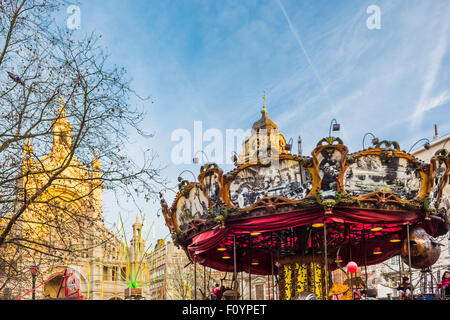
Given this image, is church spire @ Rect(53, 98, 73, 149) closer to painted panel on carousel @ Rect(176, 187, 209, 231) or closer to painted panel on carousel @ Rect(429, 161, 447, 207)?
painted panel on carousel @ Rect(176, 187, 209, 231)

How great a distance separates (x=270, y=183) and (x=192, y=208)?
2977 mm

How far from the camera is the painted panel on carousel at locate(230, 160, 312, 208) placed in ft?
44.1

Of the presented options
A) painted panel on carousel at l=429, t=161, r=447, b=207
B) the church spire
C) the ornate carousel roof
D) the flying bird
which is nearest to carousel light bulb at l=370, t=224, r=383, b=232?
the ornate carousel roof

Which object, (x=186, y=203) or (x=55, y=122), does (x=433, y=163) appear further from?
(x=55, y=122)

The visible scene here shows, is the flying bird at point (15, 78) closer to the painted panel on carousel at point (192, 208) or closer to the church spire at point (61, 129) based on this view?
the church spire at point (61, 129)

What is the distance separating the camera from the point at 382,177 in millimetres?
13523

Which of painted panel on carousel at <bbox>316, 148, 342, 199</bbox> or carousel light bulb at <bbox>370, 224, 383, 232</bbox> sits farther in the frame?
carousel light bulb at <bbox>370, 224, 383, 232</bbox>

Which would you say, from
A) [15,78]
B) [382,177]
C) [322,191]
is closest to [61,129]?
[15,78]

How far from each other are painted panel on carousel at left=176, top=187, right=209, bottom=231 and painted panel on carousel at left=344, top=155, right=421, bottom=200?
4.21 metres

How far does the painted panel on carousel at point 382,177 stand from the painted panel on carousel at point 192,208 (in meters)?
4.21

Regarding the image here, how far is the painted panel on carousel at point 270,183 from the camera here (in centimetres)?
1345

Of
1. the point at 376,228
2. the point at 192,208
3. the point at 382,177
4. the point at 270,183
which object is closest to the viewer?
the point at 382,177

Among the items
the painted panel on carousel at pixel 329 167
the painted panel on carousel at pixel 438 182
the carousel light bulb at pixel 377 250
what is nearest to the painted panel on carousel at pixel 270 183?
the painted panel on carousel at pixel 329 167

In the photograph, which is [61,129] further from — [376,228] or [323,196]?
[376,228]
